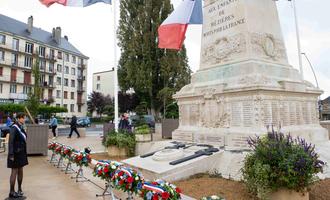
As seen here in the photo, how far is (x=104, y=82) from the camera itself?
74.3m

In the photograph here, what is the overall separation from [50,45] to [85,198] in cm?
5393

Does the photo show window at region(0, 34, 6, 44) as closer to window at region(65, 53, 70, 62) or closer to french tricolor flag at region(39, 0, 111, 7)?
window at region(65, 53, 70, 62)

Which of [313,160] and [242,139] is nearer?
[313,160]

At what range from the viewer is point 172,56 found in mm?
29359

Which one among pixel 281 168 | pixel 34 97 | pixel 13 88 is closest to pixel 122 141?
pixel 281 168

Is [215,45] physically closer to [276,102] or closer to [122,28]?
[276,102]

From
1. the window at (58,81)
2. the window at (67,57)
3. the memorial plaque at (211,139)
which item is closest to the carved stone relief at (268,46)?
the memorial plaque at (211,139)

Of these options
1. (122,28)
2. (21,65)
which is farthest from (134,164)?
(21,65)

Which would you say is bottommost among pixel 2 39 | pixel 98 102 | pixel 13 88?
pixel 98 102

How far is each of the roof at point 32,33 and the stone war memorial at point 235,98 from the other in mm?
46454

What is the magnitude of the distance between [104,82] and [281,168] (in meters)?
72.8

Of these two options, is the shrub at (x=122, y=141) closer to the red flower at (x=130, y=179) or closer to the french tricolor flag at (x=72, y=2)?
the french tricolor flag at (x=72, y=2)

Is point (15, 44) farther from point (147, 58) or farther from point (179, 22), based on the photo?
point (179, 22)

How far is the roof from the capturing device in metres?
46.7
